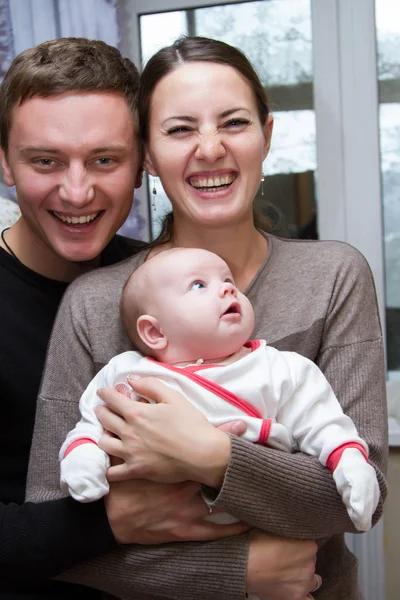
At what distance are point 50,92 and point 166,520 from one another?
956 millimetres

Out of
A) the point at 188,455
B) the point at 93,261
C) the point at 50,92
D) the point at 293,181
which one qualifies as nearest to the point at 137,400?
the point at 188,455

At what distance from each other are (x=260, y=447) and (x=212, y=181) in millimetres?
573

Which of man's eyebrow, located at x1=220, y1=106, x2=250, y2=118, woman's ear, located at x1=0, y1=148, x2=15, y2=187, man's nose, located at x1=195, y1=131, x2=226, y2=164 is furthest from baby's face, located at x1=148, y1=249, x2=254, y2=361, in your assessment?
woman's ear, located at x1=0, y1=148, x2=15, y2=187

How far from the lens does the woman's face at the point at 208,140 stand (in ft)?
4.90

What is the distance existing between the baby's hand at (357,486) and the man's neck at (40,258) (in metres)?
0.90

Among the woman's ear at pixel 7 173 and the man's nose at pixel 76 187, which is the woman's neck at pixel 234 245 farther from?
the woman's ear at pixel 7 173

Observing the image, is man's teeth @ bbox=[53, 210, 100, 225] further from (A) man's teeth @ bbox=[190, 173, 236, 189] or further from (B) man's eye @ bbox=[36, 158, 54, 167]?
(A) man's teeth @ bbox=[190, 173, 236, 189]

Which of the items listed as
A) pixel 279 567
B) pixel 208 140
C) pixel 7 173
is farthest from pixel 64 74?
pixel 279 567

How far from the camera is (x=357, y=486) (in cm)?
115

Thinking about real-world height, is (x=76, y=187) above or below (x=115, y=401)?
above

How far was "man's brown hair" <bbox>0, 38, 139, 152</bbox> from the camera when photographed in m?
1.61

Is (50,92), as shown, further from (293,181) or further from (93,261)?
(293,181)

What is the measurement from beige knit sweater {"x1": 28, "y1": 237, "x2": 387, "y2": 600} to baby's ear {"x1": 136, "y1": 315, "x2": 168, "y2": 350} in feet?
0.41

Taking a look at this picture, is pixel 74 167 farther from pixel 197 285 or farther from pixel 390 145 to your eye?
pixel 390 145
